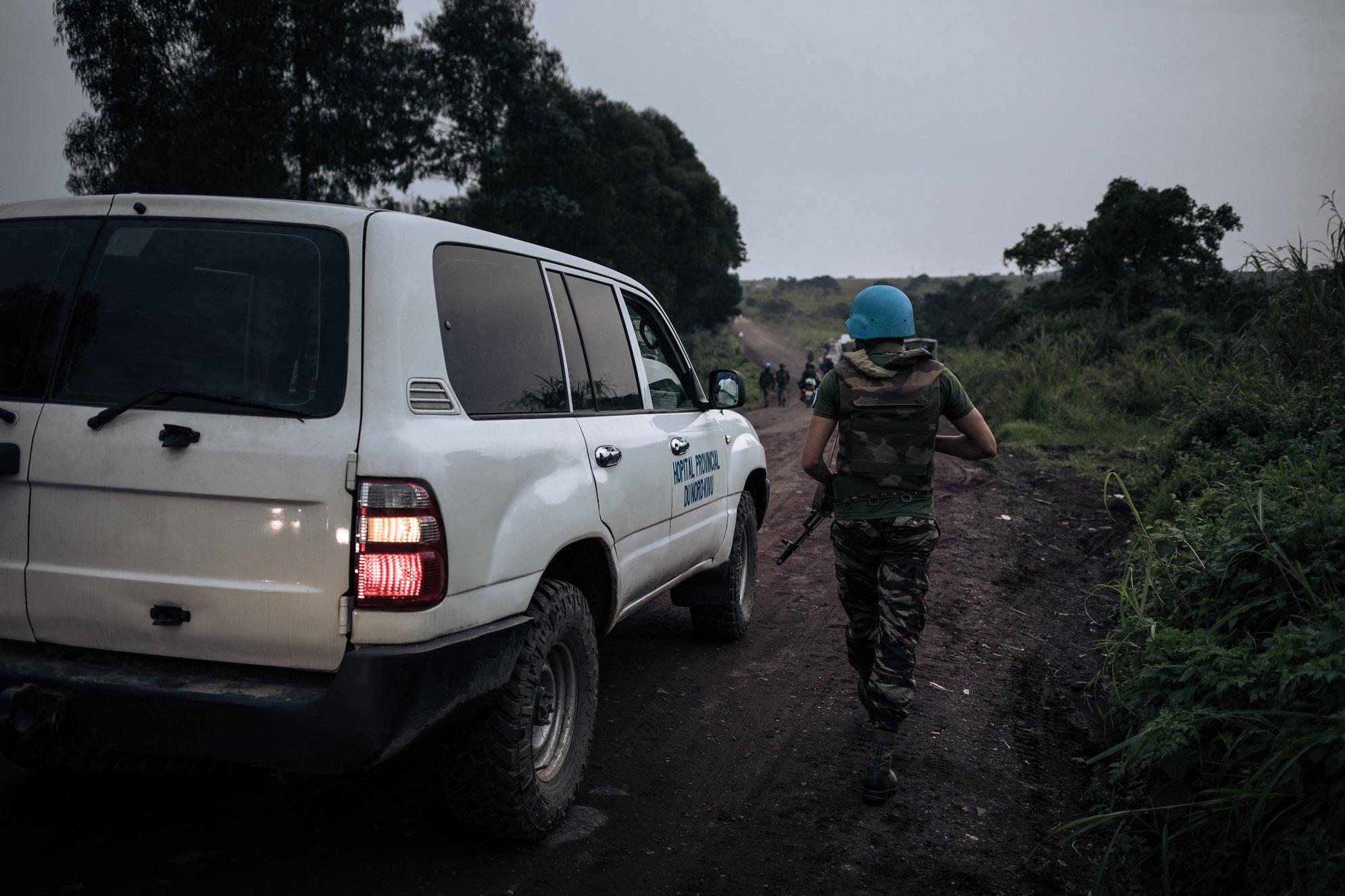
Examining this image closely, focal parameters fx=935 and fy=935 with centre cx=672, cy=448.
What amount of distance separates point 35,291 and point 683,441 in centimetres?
267

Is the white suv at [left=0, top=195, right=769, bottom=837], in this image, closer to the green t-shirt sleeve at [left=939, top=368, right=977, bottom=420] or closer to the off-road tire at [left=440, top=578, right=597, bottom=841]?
the off-road tire at [left=440, top=578, right=597, bottom=841]

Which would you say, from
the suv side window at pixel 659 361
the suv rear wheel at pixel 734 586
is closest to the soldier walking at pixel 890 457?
the suv side window at pixel 659 361

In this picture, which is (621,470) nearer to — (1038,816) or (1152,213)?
(1038,816)

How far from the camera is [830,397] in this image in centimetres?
391

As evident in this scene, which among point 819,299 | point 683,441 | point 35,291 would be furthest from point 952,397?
point 819,299

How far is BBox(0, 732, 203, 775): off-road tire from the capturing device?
113 inches

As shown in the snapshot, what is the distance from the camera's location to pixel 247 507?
2.54 meters

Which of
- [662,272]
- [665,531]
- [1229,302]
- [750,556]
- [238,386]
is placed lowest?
[750,556]

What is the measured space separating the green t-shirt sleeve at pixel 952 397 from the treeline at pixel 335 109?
17.0 meters

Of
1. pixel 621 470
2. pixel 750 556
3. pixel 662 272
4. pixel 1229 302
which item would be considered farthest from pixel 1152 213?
pixel 621 470

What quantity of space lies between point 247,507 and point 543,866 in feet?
4.96

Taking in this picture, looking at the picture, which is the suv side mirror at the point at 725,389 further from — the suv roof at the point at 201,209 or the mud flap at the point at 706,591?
the suv roof at the point at 201,209

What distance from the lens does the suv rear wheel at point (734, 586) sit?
550 cm

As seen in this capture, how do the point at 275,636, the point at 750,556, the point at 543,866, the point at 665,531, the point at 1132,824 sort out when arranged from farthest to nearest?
1. the point at 750,556
2. the point at 665,531
3. the point at 1132,824
4. the point at 543,866
5. the point at 275,636
